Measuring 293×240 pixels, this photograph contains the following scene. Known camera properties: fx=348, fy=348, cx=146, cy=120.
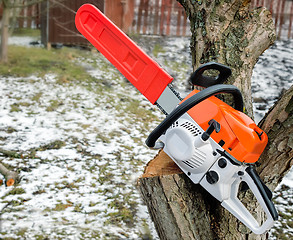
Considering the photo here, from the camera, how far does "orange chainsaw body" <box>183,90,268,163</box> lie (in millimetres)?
1396

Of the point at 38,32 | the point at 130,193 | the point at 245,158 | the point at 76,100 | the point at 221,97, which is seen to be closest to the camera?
the point at 245,158

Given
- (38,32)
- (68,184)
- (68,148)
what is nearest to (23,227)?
(68,184)

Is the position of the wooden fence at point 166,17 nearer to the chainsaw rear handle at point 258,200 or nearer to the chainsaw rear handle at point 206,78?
the chainsaw rear handle at point 206,78

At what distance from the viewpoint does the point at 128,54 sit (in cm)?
176

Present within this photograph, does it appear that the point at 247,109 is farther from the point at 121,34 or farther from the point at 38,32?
the point at 38,32

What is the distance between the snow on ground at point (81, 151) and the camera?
288cm

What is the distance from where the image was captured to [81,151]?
3980 mm

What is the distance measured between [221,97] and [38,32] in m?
9.15

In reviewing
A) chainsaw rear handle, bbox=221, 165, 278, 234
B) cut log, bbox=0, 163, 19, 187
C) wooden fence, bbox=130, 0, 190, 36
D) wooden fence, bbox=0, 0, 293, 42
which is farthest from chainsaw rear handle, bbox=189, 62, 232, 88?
wooden fence, bbox=130, 0, 190, 36

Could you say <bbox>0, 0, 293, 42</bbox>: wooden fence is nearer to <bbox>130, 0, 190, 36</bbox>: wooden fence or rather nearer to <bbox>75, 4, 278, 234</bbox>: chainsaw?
<bbox>130, 0, 190, 36</bbox>: wooden fence

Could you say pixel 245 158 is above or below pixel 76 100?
above

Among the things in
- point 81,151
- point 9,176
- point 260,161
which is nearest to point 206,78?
point 260,161

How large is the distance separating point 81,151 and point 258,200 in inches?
112

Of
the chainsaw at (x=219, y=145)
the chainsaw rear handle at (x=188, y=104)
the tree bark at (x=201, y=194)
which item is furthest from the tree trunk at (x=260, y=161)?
the chainsaw rear handle at (x=188, y=104)
